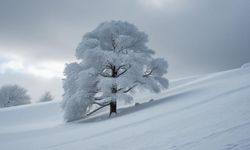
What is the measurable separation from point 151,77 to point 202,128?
1511cm

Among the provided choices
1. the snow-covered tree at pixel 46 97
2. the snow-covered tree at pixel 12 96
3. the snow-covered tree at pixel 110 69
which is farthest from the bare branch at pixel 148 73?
the snow-covered tree at pixel 46 97

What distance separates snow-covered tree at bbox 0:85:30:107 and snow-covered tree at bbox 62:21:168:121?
164 ft

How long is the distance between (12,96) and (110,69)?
53.3 m

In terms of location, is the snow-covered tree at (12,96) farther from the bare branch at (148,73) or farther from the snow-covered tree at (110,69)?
the bare branch at (148,73)

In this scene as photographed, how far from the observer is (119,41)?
22906mm

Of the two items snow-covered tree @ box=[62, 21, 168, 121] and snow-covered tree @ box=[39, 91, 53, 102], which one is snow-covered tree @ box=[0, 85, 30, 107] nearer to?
snow-covered tree @ box=[39, 91, 53, 102]

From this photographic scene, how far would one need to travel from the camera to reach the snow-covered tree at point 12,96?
67.9m

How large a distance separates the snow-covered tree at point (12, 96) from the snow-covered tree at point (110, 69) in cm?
4996

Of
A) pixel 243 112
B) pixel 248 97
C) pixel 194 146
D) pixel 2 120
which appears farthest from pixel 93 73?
pixel 2 120

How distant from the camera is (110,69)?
Answer: 948 inches

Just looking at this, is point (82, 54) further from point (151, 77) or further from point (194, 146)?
point (194, 146)

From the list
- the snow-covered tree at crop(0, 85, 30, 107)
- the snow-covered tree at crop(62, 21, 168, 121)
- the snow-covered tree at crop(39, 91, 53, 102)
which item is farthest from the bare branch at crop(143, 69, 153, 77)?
the snow-covered tree at crop(39, 91, 53, 102)

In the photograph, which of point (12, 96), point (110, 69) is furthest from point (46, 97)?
point (110, 69)

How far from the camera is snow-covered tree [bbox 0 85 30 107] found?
67.9 meters
